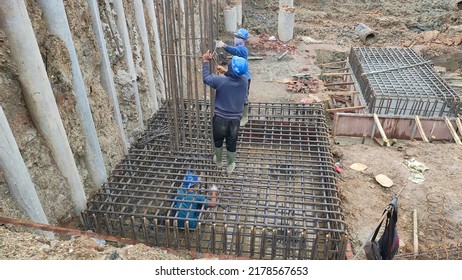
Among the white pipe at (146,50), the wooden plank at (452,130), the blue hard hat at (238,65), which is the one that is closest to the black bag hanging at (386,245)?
the blue hard hat at (238,65)

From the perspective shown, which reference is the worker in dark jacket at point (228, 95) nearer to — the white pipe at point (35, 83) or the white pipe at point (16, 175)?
the white pipe at point (35, 83)

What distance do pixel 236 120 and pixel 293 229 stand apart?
177 centimetres

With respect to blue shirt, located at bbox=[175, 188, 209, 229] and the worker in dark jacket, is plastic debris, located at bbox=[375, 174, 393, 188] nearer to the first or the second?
the worker in dark jacket

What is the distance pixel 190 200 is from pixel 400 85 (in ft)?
26.5

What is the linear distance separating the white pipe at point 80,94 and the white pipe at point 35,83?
0.49 meters

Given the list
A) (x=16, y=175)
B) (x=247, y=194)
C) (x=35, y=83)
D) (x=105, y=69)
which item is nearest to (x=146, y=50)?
(x=105, y=69)

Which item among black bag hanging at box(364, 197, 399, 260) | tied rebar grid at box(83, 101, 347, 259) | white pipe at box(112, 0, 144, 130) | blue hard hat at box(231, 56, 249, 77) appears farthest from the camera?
white pipe at box(112, 0, 144, 130)

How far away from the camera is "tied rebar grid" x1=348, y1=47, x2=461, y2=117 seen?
29.3 feet

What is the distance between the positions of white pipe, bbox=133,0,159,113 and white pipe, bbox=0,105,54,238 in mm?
3845

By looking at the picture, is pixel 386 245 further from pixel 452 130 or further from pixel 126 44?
pixel 452 130

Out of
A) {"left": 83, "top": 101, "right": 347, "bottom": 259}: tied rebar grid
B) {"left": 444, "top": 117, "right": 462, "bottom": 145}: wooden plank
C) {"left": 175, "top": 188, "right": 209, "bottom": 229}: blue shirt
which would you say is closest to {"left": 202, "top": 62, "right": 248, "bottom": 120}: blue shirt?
{"left": 83, "top": 101, "right": 347, "bottom": 259}: tied rebar grid

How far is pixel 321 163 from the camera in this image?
600 centimetres

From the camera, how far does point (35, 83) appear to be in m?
3.71

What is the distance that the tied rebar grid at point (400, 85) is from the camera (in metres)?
8.95
